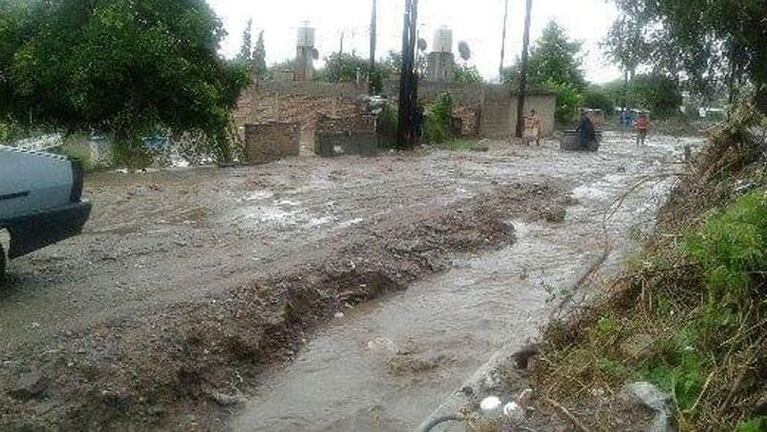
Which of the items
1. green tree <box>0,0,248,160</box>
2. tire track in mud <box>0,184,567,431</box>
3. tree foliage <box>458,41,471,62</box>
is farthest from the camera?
tree foliage <box>458,41,471,62</box>

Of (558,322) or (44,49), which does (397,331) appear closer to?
(558,322)

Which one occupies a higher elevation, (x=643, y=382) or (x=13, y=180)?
(x=13, y=180)

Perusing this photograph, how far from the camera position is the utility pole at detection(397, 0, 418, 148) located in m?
23.2

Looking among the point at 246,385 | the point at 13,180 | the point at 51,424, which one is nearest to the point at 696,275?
the point at 246,385

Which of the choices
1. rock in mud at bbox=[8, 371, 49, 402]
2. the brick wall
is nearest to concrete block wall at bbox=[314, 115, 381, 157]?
the brick wall

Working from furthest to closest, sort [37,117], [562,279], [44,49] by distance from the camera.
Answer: [37,117]
[44,49]
[562,279]

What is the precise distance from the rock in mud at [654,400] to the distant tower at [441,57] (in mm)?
41259

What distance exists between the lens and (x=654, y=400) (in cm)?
428

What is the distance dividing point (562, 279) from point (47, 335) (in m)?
5.97

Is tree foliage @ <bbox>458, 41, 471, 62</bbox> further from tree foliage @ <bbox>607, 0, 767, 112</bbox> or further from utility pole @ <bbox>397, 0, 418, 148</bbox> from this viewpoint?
tree foliage @ <bbox>607, 0, 767, 112</bbox>

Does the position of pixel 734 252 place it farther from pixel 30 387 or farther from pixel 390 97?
pixel 390 97

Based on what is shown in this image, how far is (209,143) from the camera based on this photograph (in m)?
17.5

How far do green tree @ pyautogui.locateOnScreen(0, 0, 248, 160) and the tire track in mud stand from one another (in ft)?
26.8

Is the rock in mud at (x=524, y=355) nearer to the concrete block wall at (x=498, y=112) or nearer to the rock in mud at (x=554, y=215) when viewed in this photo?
the rock in mud at (x=554, y=215)
